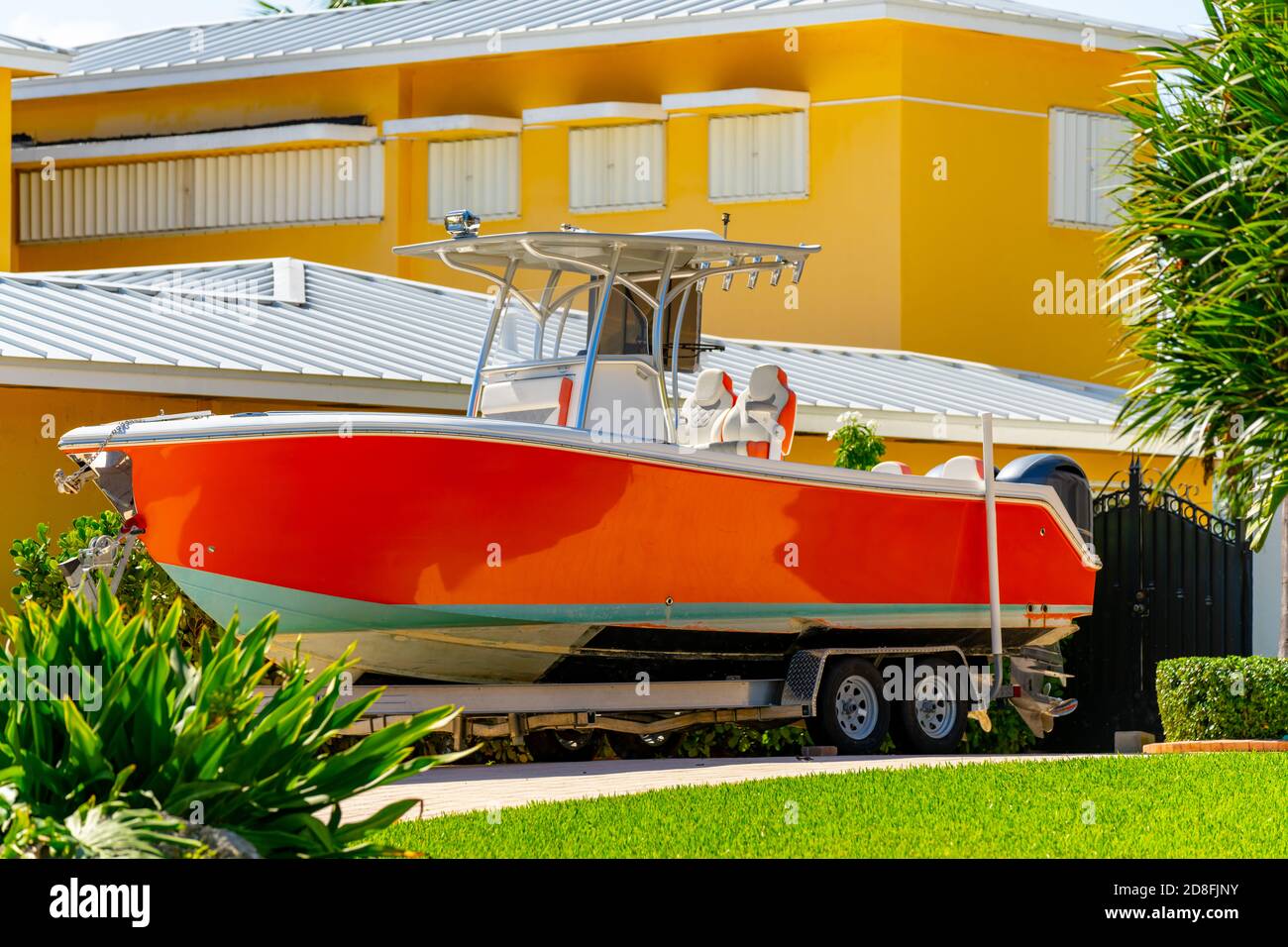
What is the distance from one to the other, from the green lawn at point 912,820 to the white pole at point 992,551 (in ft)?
8.91

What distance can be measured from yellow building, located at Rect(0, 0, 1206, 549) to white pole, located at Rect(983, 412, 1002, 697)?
6983 mm

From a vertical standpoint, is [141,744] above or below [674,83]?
below

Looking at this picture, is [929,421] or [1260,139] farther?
[929,421]

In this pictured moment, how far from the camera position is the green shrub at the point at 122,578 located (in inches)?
547

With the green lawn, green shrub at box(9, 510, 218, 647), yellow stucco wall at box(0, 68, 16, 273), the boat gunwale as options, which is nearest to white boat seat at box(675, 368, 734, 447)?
the boat gunwale

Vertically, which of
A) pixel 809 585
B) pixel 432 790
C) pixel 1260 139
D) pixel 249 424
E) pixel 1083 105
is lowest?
pixel 432 790

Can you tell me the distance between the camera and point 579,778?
12.2m

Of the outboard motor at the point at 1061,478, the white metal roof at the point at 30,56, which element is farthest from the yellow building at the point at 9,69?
the outboard motor at the point at 1061,478

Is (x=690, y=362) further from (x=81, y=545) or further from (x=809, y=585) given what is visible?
(x=81, y=545)

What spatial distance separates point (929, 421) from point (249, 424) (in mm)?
8806

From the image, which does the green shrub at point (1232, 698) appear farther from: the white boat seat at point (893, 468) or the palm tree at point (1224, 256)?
the white boat seat at point (893, 468)

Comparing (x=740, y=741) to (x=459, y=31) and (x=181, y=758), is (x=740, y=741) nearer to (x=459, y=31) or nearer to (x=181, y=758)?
(x=181, y=758)

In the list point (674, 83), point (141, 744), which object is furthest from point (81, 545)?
point (674, 83)

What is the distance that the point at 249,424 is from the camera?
38.3 ft
